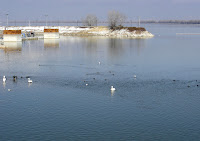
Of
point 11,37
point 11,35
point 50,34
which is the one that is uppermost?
point 50,34

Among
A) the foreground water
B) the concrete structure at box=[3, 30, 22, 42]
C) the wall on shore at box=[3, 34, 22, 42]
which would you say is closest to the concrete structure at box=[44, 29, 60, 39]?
the concrete structure at box=[3, 30, 22, 42]

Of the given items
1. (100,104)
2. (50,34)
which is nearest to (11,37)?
(50,34)

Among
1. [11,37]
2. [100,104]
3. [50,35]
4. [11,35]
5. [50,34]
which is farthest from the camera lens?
[50,35]

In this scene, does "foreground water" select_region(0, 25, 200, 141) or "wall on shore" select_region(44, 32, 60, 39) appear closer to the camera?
"foreground water" select_region(0, 25, 200, 141)

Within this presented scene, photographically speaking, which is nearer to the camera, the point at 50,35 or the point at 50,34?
the point at 50,34

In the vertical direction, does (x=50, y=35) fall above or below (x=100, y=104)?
above

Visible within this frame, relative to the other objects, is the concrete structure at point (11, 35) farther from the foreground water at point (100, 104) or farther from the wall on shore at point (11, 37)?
the foreground water at point (100, 104)

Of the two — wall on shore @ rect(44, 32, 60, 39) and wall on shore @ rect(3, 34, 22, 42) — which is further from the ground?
wall on shore @ rect(44, 32, 60, 39)

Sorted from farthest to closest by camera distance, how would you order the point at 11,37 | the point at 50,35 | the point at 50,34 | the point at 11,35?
the point at 50,35 → the point at 50,34 → the point at 11,37 → the point at 11,35

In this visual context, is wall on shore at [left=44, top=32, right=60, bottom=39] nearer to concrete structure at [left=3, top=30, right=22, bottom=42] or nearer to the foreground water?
concrete structure at [left=3, top=30, right=22, bottom=42]

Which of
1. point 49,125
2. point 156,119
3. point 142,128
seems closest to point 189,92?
point 156,119

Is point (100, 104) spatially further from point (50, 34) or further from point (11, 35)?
point (50, 34)

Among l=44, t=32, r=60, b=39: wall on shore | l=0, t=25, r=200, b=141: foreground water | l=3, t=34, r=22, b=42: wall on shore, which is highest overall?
l=44, t=32, r=60, b=39: wall on shore

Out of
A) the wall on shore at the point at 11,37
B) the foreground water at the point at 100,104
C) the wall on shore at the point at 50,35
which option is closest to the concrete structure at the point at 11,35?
the wall on shore at the point at 11,37
